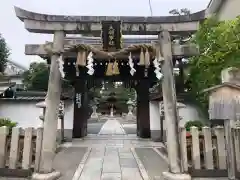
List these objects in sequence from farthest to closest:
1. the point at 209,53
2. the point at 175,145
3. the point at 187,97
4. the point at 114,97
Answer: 1. the point at 114,97
2. the point at 187,97
3. the point at 209,53
4. the point at 175,145

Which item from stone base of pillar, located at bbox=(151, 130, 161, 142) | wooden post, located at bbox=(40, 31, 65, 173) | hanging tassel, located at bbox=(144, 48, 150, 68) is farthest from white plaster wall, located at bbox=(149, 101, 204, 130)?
wooden post, located at bbox=(40, 31, 65, 173)

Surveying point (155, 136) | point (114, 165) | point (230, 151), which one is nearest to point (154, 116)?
point (155, 136)

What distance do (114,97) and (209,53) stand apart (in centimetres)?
3156

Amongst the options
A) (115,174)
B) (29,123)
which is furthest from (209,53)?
(29,123)

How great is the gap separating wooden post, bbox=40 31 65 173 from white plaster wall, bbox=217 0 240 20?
38.6 feet

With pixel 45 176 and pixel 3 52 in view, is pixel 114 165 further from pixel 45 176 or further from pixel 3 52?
pixel 3 52

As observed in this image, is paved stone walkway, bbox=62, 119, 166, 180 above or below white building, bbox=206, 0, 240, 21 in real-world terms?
below

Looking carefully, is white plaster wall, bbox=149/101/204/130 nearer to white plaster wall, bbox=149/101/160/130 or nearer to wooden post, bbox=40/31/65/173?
white plaster wall, bbox=149/101/160/130

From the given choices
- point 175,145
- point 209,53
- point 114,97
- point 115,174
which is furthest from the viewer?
point 114,97

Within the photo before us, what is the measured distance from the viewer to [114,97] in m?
40.8

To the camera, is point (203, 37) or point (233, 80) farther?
point (203, 37)

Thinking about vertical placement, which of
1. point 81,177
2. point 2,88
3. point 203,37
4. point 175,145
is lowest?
point 81,177

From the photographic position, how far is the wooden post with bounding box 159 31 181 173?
581cm

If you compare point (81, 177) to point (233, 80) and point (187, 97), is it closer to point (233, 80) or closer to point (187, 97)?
point (233, 80)
